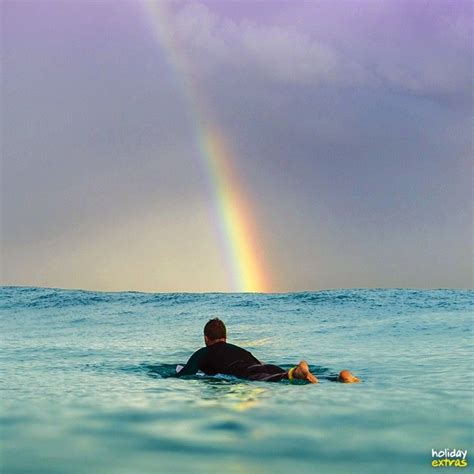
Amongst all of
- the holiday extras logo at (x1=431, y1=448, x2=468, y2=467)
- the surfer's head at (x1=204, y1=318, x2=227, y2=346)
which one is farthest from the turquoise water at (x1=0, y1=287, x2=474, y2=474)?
the surfer's head at (x1=204, y1=318, x2=227, y2=346)

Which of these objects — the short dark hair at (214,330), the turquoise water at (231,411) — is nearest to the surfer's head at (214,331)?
the short dark hair at (214,330)

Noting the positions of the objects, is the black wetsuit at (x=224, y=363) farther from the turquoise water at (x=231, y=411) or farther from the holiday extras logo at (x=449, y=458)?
the holiday extras logo at (x=449, y=458)

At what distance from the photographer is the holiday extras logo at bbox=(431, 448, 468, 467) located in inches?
182

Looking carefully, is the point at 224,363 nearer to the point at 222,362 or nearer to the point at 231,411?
the point at 222,362

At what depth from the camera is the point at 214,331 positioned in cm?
966

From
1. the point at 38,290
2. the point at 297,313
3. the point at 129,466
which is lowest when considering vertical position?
the point at 129,466

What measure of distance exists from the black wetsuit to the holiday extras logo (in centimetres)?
430

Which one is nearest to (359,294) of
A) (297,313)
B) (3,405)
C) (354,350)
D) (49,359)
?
(297,313)

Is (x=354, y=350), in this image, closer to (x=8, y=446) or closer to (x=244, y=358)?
(x=244, y=358)

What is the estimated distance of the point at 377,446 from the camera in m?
5.10

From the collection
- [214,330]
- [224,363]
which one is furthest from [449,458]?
[214,330]

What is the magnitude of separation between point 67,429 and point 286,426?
86.4 inches

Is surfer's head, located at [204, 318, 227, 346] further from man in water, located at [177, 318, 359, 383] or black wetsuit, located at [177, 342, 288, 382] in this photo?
black wetsuit, located at [177, 342, 288, 382]

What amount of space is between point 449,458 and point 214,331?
210 inches
